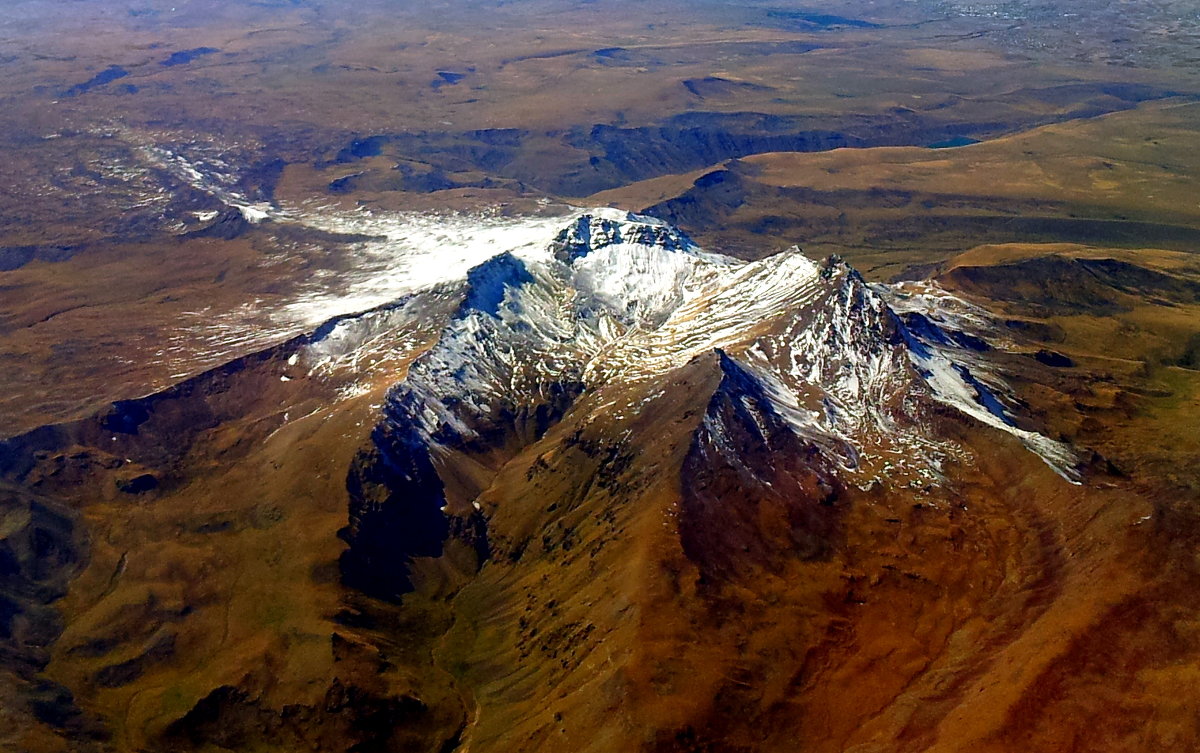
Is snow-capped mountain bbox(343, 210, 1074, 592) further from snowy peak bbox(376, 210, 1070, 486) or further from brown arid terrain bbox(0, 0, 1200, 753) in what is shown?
brown arid terrain bbox(0, 0, 1200, 753)

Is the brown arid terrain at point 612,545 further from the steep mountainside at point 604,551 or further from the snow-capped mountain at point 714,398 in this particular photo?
the snow-capped mountain at point 714,398

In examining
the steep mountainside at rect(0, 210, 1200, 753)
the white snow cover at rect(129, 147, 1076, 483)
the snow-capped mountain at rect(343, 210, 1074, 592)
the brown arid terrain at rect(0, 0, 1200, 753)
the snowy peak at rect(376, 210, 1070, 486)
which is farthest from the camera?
the white snow cover at rect(129, 147, 1076, 483)

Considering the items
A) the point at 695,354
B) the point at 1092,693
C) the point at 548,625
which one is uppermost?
the point at 695,354

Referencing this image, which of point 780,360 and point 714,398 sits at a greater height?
point 714,398

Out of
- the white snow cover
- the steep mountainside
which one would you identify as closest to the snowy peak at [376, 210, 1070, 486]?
the white snow cover

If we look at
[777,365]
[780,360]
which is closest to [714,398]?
[777,365]

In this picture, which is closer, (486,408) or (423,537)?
(423,537)

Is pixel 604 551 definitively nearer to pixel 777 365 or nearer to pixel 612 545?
pixel 612 545

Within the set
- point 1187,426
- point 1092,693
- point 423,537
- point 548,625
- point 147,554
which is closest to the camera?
point 1092,693

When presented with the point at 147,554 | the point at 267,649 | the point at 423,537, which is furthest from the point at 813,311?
the point at 147,554

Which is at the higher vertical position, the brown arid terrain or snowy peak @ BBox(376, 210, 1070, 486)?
snowy peak @ BBox(376, 210, 1070, 486)

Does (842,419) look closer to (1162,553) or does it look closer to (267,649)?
(1162,553)
